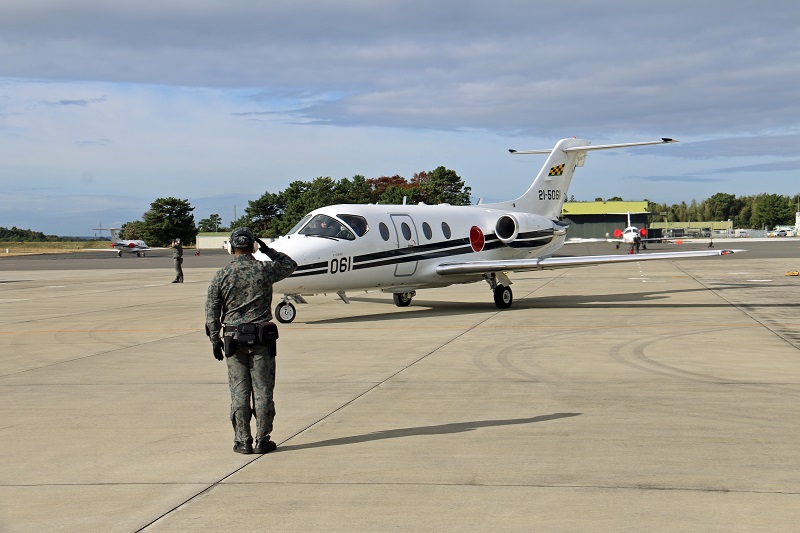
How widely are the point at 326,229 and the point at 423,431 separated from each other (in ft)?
38.0

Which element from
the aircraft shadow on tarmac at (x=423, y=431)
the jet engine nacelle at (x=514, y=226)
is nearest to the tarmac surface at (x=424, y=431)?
the aircraft shadow on tarmac at (x=423, y=431)

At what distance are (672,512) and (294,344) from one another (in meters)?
10.3

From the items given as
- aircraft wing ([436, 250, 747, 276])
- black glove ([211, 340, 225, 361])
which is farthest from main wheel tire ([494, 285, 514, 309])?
black glove ([211, 340, 225, 361])

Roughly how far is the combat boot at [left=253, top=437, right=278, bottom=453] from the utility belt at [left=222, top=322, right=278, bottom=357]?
81 cm

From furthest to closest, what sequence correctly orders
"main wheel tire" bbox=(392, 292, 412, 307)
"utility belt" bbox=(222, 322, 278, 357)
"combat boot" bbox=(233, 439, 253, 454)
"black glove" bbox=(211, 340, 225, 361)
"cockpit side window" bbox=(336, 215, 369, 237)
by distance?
1. "main wheel tire" bbox=(392, 292, 412, 307)
2. "cockpit side window" bbox=(336, 215, 369, 237)
3. "black glove" bbox=(211, 340, 225, 361)
4. "utility belt" bbox=(222, 322, 278, 357)
5. "combat boot" bbox=(233, 439, 253, 454)

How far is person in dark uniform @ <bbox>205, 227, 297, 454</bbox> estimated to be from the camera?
7.57 metres

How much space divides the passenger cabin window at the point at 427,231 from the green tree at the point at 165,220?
111819mm

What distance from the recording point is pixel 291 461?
23.6 ft

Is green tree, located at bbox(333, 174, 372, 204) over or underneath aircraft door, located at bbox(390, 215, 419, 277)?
over

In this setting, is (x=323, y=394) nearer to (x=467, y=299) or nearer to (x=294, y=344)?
(x=294, y=344)

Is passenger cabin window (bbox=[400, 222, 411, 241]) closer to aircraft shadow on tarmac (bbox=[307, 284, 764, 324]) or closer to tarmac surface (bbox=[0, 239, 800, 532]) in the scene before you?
aircraft shadow on tarmac (bbox=[307, 284, 764, 324])

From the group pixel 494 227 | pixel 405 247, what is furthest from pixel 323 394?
pixel 494 227

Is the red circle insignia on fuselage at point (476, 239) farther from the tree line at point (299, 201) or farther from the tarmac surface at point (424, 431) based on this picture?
the tree line at point (299, 201)

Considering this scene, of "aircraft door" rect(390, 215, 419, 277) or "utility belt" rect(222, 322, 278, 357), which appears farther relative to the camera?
"aircraft door" rect(390, 215, 419, 277)
